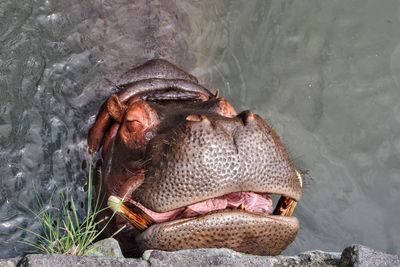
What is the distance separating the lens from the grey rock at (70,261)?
2832 mm

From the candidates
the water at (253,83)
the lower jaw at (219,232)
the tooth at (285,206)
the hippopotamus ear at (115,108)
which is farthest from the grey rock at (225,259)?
the water at (253,83)

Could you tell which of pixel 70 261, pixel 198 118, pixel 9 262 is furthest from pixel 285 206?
pixel 9 262

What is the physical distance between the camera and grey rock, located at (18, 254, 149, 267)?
2832 millimetres

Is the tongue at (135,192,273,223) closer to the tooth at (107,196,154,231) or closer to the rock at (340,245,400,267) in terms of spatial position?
the tooth at (107,196,154,231)

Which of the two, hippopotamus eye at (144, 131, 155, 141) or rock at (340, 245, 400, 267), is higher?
rock at (340, 245, 400, 267)

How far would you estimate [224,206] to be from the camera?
3.67m

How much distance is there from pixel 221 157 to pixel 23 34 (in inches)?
87.3

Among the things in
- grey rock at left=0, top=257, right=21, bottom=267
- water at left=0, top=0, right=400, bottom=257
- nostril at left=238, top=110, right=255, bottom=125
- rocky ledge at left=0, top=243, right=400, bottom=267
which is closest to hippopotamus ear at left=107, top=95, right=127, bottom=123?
water at left=0, top=0, right=400, bottom=257

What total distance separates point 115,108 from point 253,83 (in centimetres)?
222

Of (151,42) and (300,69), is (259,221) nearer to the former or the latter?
(151,42)

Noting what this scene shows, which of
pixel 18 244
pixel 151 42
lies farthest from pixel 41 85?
pixel 18 244

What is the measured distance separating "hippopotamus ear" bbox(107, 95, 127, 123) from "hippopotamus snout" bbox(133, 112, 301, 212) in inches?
30.3

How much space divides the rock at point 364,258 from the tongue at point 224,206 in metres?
0.57

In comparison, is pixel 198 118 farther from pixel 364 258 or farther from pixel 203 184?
pixel 364 258
